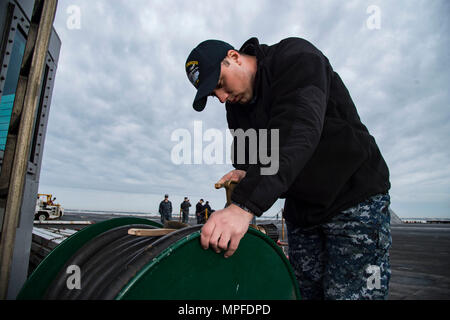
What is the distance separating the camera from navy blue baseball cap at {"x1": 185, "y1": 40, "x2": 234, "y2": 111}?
1.57m

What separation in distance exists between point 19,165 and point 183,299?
931mm

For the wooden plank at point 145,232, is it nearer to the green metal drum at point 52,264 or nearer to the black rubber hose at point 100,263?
the black rubber hose at point 100,263

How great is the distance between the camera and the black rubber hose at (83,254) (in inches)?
51.7

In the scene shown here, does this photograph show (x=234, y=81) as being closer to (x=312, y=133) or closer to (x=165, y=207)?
(x=312, y=133)

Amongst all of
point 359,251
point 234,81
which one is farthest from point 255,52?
point 359,251

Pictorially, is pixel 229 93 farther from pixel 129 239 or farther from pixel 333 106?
pixel 129 239

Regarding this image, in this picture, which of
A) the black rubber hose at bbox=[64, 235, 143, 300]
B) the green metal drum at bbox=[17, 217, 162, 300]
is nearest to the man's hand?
the black rubber hose at bbox=[64, 235, 143, 300]

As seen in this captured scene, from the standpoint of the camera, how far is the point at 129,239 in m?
1.53

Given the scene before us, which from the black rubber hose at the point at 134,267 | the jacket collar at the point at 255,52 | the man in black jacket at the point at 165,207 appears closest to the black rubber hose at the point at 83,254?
the black rubber hose at the point at 134,267

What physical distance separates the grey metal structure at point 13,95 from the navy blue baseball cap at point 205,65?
1.46 metres

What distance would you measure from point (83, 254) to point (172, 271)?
691 millimetres

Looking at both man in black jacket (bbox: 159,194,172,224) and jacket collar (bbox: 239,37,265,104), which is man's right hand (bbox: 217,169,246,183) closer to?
jacket collar (bbox: 239,37,265,104)

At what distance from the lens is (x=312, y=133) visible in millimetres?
1211

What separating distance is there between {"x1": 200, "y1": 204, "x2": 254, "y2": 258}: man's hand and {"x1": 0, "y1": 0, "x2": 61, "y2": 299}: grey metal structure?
1541 mm
